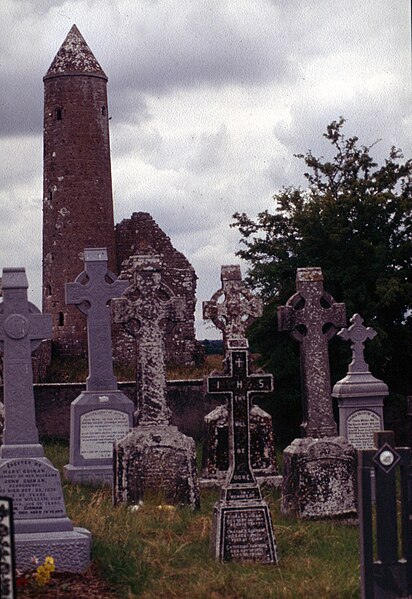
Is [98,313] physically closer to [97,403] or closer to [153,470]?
[97,403]

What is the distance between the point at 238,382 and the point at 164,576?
2.32m

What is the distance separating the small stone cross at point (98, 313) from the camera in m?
17.0

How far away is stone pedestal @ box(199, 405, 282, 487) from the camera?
1592 cm

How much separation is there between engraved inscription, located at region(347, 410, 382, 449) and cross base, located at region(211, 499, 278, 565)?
5212 millimetres

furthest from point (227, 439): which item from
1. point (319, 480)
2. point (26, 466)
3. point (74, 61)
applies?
point (74, 61)

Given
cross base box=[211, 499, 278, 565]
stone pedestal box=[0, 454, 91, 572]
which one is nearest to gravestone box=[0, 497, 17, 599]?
stone pedestal box=[0, 454, 91, 572]

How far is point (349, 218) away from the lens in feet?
80.6

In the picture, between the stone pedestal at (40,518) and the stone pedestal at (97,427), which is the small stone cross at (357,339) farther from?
the stone pedestal at (40,518)

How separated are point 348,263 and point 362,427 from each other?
842 cm

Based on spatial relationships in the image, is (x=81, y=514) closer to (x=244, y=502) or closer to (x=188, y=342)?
(x=244, y=502)

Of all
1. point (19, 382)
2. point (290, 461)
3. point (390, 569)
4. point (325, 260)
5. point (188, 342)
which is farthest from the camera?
point (188, 342)

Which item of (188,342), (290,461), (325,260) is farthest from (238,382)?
(188,342)

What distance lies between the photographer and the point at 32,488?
1033 cm

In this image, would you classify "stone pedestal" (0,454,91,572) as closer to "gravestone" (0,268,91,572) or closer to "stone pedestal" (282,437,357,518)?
"gravestone" (0,268,91,572)
